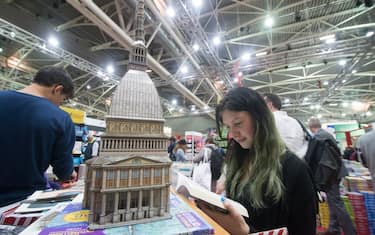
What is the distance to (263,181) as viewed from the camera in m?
1.14

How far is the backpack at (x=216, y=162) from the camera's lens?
375cm

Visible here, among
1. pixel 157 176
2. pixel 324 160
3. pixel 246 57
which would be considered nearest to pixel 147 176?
pixel 157 176

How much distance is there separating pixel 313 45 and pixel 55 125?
772 centimetres

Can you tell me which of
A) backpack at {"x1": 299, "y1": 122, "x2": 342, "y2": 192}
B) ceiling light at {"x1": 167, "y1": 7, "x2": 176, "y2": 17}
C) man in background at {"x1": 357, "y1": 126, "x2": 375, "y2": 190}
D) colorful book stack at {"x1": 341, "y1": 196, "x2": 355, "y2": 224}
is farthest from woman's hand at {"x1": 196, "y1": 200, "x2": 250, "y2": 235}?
ceiling light at {"x1": 167, "y1": 7, "x2": 176, "y2": 17}

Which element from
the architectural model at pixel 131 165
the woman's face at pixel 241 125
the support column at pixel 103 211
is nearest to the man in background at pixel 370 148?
the woman's face at pixel 241 125

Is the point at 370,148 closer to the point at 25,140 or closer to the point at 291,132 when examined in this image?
the point at 291,132

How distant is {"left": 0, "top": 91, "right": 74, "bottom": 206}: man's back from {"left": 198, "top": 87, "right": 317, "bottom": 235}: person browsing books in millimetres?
1186

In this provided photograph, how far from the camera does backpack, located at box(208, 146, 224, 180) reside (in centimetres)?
375

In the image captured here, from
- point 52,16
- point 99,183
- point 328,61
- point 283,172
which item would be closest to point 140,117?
point 99,183

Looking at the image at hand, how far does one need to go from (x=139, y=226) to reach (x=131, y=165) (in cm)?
32

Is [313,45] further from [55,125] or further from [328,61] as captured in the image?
[55,125]

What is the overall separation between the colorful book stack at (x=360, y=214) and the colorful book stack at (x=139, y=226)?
372 centimetres

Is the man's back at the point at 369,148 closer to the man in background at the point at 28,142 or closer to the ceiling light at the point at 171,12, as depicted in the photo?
the man in background at the point at 28,142

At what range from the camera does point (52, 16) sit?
213 inches
